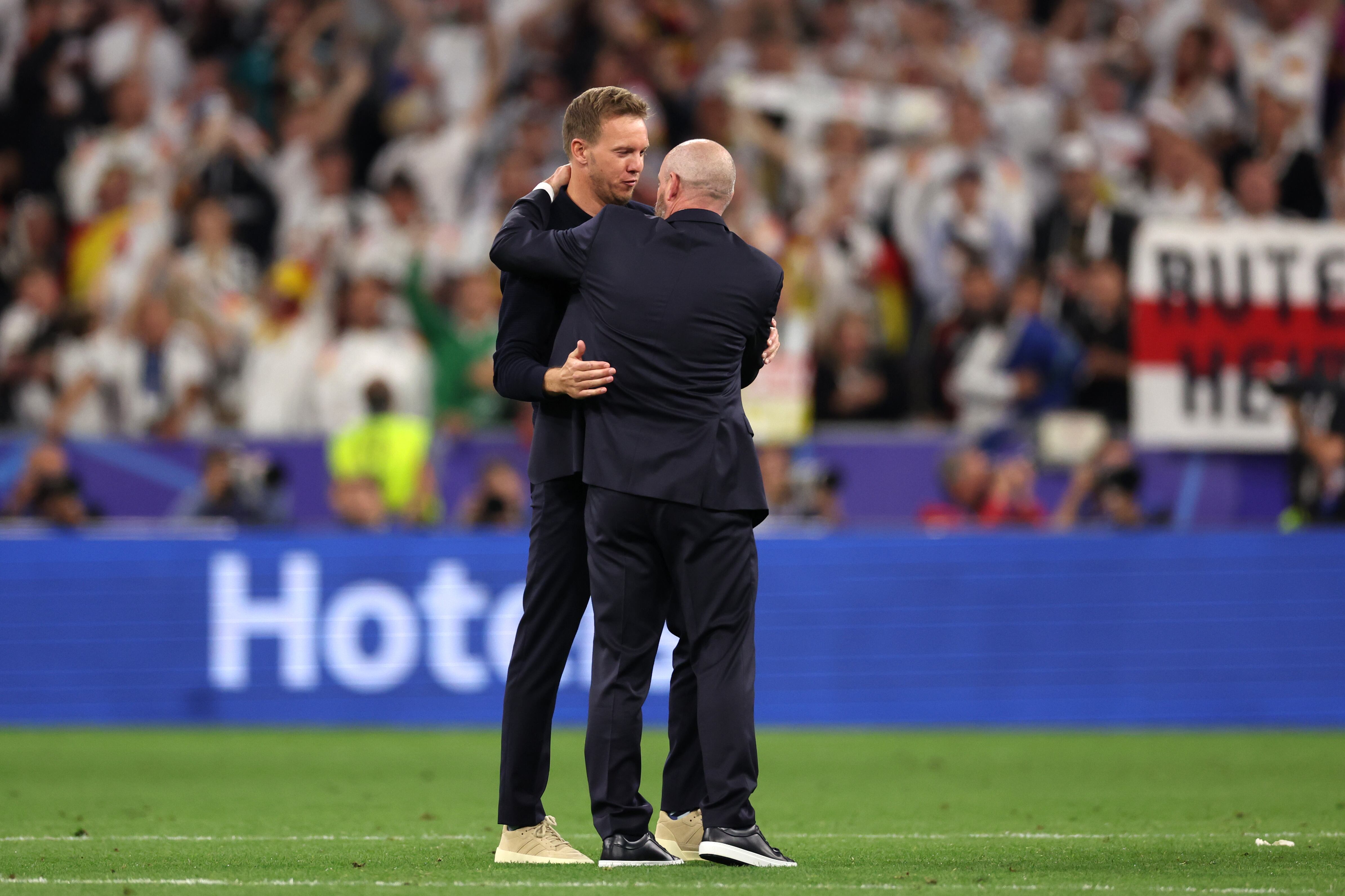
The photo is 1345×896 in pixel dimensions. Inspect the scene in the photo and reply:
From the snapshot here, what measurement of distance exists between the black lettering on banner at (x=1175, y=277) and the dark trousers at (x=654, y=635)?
7.98m

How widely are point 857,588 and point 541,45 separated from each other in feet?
22.0

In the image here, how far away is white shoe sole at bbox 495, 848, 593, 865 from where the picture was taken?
20.5 feet

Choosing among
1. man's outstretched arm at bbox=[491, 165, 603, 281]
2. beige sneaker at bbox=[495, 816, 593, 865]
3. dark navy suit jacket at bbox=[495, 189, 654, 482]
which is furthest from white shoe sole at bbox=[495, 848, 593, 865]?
man's outstretched arm at bbox=[491, 165, 603, 281]

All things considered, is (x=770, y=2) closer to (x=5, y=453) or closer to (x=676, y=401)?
(x=5, y=453)

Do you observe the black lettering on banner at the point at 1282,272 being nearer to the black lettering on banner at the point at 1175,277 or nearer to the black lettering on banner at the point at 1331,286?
the black lettering on banner at the point at 1331,286

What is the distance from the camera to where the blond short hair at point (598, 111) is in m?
6.20

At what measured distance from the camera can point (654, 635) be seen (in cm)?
621

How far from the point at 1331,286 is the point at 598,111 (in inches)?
343

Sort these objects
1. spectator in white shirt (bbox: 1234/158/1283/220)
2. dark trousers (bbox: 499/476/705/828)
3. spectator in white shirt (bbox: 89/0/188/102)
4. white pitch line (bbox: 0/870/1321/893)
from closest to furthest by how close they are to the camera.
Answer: white pitch line (bbox: 0/870/1321/893) < dark trousers (bbox: 499/476/705/828) < spectator in white shirt (bbox: 1234/158/1283/220) < spectator in white shirt (bbox: 89/0/188/102)

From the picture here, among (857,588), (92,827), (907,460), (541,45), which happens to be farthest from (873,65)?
(92,827)

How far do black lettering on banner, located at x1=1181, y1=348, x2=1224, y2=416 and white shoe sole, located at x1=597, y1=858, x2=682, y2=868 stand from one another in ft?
26.9

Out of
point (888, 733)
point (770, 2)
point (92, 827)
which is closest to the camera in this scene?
point (92, 827)

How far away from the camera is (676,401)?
20.0 feet

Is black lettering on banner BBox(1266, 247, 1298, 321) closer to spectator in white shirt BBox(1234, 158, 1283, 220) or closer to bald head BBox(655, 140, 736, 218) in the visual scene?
spectator in white shirt BBox(1234, 158, 1283, 220)
